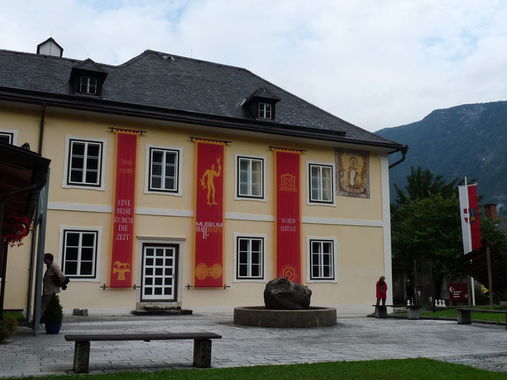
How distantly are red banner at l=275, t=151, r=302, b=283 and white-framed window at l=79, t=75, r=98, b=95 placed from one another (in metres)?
7.32

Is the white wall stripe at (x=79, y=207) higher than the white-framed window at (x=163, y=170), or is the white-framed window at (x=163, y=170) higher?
the white-framed window at (x=163, y=170)

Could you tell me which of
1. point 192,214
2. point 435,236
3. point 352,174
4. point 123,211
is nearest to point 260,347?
point 123,211

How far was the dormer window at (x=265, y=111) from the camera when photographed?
22.8 meters

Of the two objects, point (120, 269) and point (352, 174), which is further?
point (352, 174)

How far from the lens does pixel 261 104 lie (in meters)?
22.9

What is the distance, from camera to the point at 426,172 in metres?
58.0

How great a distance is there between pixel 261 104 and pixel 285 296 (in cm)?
1015

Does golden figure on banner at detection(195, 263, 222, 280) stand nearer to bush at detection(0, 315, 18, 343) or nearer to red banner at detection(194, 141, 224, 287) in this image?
red banner at detection(194, 141, 224, 287)

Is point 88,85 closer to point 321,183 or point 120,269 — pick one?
point 120,269

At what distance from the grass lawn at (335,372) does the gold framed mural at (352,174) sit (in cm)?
1547

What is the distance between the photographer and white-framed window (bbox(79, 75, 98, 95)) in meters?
20.3

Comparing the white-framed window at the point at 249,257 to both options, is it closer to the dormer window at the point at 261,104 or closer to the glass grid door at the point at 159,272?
the glass grid door at the point at 159,272

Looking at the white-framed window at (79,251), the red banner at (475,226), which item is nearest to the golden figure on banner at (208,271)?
the white-framed window at (79,251)

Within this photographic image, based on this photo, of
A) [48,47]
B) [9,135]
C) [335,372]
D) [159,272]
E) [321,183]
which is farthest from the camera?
[48,47]
